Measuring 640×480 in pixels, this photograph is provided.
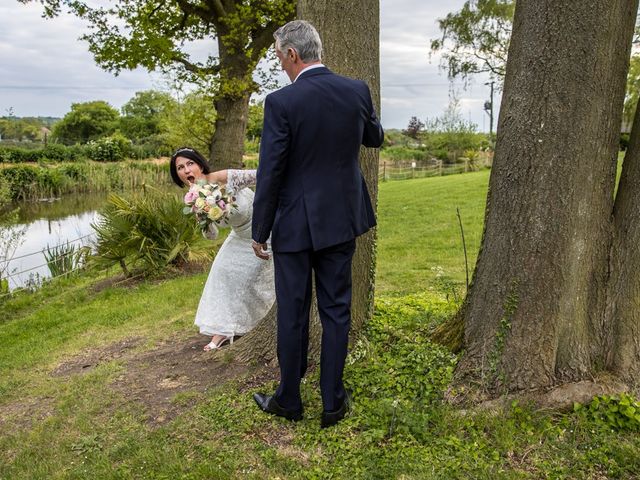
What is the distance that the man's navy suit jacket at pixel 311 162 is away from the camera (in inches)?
113

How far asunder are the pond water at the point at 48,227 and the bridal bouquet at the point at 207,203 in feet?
23.4

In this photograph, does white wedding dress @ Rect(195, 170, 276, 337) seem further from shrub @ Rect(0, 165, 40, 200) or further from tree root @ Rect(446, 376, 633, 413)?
shrub @ Rect(0, 165, 40, 200)

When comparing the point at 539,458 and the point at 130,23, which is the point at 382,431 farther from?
the point at 130,23

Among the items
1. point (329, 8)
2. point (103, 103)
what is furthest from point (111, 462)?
point (103, 103)

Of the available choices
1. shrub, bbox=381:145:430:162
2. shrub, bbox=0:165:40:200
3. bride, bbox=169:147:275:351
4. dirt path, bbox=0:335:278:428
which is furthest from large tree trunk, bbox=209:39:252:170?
shrub, bbox=381:145:430:162

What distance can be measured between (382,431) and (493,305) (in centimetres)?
104

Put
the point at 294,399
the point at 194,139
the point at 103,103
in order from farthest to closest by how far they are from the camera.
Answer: the point at 103,103 → the point at 194,139 → the point at 294,399

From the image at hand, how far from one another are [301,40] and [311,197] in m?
0.86

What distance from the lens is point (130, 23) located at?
13203 millimetres

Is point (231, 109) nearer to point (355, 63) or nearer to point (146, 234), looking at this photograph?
point (146, 234)

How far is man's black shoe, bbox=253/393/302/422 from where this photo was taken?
3.36 metres

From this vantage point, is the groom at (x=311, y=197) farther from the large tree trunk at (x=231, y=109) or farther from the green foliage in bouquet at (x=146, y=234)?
the large tree trunk at (x=231, y=109)

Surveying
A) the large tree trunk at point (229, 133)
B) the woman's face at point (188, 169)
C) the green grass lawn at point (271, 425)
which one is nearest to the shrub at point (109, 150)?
the large tree trunk at point (229, 133)

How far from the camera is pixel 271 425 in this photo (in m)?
3.34
